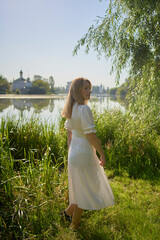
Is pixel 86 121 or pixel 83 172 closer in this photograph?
pixel 86 121

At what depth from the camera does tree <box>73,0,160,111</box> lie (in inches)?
131

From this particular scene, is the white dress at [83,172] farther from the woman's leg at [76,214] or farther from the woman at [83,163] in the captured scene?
the woman's leg at [76,214]

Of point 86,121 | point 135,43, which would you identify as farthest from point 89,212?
point 135,43

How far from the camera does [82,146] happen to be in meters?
1.88

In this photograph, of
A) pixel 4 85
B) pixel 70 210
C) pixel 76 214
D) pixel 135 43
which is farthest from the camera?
pixel 4 85

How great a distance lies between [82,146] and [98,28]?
116 inches

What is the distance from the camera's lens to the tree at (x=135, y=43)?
3.32 m

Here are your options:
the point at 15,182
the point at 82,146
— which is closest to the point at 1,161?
the point at 15,182

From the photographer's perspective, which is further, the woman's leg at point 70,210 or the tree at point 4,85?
the tree at point 4,85

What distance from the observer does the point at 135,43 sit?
3.92 metres

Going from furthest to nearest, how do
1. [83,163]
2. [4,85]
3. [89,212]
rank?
1. [4,85]
2. [89,212]
3. [83,163]

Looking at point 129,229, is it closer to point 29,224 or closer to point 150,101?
point 29,224

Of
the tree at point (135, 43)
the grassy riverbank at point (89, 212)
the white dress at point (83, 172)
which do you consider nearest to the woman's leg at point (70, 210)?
the grassy riverbank at point (89, 212)

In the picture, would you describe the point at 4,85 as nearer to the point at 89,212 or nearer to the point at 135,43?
the point at 135,43
